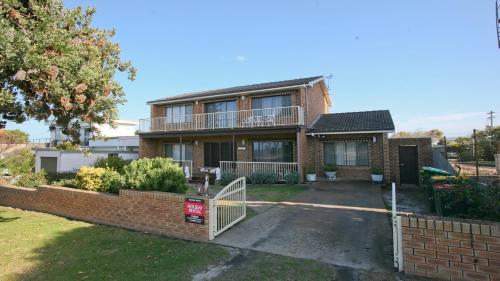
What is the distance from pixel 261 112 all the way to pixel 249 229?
1165 centimetres

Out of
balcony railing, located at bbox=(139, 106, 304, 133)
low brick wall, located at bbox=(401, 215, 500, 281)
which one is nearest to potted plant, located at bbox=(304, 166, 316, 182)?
balcony railing, located at bbox=(139, 106, 304, 133)

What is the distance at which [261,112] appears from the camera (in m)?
18.0

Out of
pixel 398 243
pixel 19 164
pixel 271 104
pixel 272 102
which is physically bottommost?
pixel 398 243

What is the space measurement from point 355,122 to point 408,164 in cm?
367

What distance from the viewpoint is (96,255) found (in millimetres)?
5629

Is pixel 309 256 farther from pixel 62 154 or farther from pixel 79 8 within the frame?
pixel 62 154

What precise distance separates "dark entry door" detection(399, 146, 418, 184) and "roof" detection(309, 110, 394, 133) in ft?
5.63

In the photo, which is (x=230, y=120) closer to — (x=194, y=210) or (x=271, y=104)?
(x=271, y=104)

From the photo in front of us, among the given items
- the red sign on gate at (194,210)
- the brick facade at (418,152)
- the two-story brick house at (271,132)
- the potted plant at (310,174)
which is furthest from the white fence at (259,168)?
the red sign on gate at (194,210)

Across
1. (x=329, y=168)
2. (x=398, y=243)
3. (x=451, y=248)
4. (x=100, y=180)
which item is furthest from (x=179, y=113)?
(x=451, y=248)

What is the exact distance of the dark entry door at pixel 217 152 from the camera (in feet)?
63.1

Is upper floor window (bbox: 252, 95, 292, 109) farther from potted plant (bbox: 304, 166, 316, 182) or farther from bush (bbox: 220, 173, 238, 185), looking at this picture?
bush (bbox: 220, 173, 238, 185)

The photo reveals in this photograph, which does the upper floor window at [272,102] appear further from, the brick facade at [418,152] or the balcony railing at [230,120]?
the brick facade at [418,152]

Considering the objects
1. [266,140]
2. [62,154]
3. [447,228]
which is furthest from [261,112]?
[62,154]
